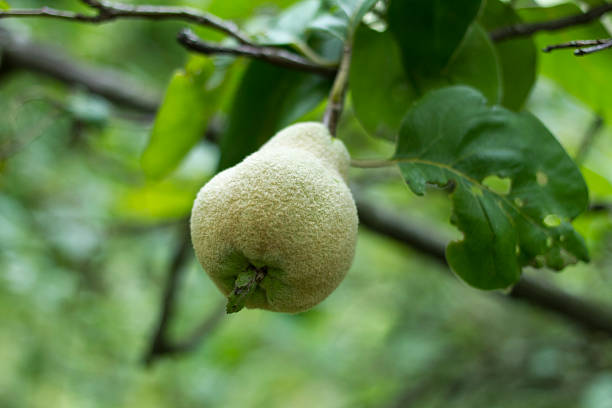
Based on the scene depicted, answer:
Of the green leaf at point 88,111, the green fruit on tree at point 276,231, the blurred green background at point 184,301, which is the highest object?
the green fruit on tree at point 276,231

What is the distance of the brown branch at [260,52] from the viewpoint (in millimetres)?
520

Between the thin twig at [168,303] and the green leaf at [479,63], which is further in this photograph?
the thin twig at [168,303]

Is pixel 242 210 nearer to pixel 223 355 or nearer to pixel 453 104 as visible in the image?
pixel 453 104

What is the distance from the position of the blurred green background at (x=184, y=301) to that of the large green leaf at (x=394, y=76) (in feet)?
1.60

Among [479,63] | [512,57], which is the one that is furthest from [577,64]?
[479,63]

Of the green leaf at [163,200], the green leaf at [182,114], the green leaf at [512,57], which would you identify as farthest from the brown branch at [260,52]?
the green leaf at [163,200]

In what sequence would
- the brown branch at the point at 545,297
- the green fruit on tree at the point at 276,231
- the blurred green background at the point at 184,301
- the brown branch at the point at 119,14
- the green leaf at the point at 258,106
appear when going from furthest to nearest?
the blurred green background at the point at 184,301, the brown branch at the point at 545,297, the green leaf at the point at 258,106, the brown branch at the point at 119,14, the green fruit on tree at the point at 276,231

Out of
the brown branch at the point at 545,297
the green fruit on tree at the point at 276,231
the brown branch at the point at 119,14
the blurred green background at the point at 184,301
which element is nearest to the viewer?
the green fruit on tree at the point at 276,231

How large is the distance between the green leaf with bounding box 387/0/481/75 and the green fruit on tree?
0.20 m

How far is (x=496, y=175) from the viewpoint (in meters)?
0.47

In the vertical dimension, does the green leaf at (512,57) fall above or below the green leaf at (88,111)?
above

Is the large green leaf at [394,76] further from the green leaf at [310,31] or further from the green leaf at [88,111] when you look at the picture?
the green leaf at [88,111]

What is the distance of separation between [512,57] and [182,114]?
0.39m

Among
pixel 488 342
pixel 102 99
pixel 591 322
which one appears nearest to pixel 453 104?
pixel 591 322
